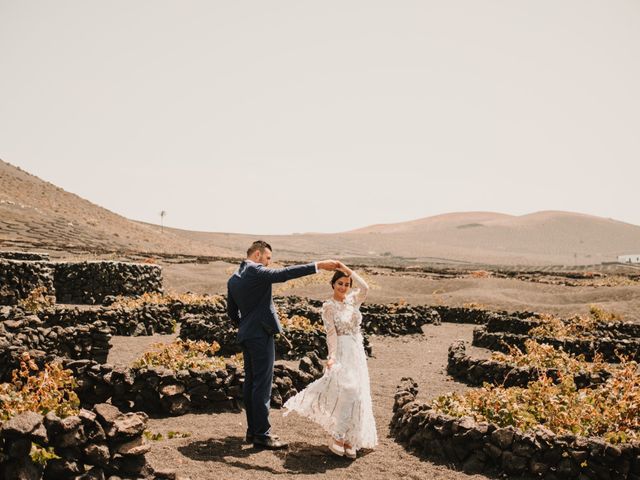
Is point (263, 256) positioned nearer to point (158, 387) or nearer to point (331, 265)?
point (331, 265)

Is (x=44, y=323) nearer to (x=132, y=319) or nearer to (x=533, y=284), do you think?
(x=132, y=319)

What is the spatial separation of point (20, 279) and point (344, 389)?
19492 millimetres

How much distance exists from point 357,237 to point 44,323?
174311 millimetres

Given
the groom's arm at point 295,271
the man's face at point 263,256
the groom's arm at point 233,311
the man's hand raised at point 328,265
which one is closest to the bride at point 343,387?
the man's hand raised at point 328,265

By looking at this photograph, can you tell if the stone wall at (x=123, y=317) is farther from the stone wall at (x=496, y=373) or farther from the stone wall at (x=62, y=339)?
the stone wall at (x=496, y=373)

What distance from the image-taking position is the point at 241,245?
151125 mm

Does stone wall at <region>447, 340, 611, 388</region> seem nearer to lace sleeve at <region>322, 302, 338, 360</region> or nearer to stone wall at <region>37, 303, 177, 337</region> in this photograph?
lace sleeve at <region>322, 302, 338, 360</region>

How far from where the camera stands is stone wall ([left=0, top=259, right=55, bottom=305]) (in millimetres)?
22203

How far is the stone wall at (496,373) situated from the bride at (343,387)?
3.98m

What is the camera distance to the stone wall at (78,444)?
5.24 metres

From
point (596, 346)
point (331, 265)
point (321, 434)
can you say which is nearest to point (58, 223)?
point (596, 346)

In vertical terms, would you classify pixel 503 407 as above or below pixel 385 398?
above

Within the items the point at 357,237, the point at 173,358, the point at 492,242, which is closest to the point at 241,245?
the point at 357,237

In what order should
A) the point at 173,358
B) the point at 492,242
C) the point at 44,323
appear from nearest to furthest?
the point at 173,358, the point at 44,323, the point at 492,242
